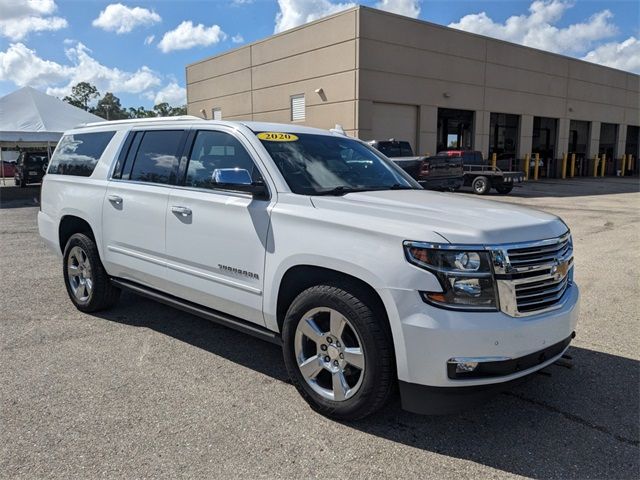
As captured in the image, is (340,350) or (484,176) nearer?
(340,350)

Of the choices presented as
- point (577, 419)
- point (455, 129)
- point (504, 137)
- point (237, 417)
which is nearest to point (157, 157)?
point (237, 417)

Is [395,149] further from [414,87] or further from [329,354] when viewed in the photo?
[329,354]

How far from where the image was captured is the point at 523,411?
346 centimetres

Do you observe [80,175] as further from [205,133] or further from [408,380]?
[408,380]

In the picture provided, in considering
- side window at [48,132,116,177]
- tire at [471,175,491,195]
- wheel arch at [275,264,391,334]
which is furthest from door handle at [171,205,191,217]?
tire at [471,175,491,195]

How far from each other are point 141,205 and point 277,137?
4.62 ft

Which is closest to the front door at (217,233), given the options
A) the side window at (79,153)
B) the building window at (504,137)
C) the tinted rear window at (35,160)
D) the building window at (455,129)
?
the side window at (79,153)

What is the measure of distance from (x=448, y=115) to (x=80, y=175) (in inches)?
965

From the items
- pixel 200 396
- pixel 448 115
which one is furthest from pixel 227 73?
pixel 200 396

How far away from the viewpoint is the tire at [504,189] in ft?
68.2

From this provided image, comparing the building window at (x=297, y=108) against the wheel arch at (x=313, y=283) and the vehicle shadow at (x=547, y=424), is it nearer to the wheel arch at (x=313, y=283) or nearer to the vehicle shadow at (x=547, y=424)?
the vehicle shadow at (x=547, y=424)

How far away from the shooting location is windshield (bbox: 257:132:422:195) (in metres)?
3.79

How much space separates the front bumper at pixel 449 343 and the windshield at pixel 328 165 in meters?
1.23

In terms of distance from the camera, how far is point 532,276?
3.00 metres
